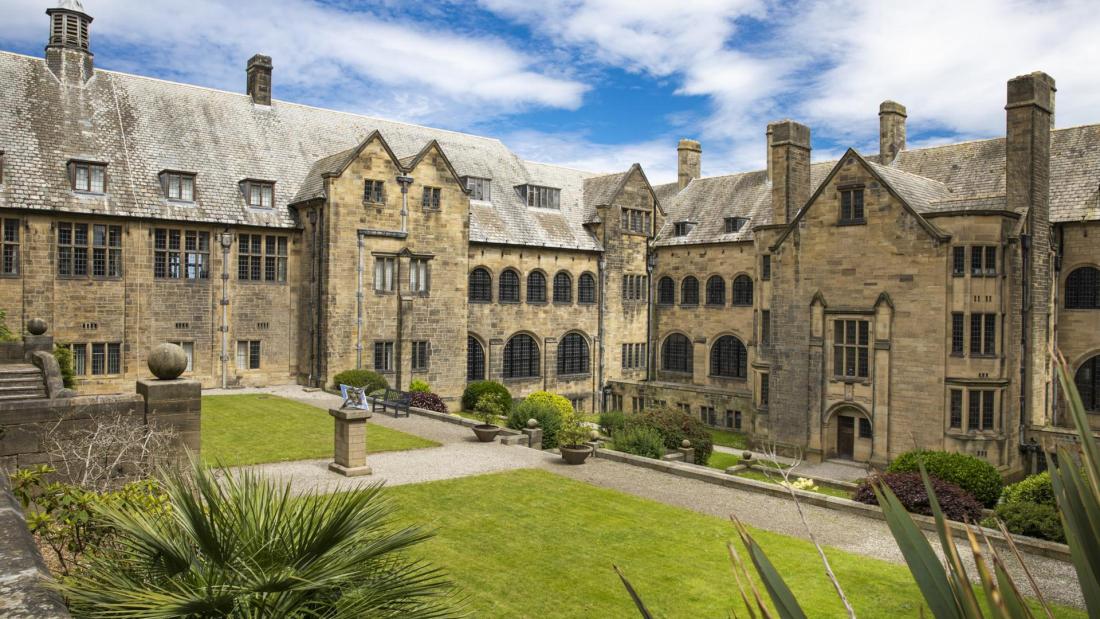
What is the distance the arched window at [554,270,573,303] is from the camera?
4394 cm

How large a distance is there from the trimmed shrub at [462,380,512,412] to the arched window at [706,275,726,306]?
46.4 ft

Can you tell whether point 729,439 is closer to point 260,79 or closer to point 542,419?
point 542,419

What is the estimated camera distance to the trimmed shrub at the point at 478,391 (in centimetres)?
3719

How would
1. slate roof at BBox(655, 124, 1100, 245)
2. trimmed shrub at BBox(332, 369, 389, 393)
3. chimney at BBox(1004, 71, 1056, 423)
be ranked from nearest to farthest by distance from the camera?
chimney at BBox(1004, 71, 1056, 423), slate roof at BBox(655, 124, 1100, 245), trimmed shrub at BBox(332, 369, 389, 393)

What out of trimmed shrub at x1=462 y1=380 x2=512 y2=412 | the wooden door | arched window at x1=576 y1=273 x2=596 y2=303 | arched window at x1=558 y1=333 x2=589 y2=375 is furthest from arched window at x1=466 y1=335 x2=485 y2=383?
the wooden door

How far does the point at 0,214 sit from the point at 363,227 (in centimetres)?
1366

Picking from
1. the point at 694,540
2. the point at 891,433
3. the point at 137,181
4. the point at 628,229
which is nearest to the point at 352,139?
the point at 137,181

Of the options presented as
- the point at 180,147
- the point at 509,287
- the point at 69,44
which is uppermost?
the point at 69,44

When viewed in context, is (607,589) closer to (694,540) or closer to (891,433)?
(694,540)

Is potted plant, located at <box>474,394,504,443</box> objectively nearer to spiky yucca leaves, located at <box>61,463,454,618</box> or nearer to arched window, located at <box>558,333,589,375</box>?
spiky yucca leaves, located at <box>61,463,454,618</box>

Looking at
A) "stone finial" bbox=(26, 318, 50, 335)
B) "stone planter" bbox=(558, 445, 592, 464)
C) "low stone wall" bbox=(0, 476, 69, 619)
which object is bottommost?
"stone planter" bbox=(558, 445, 592, 464)

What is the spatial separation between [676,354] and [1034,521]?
102 ft

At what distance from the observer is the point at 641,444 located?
2383cm

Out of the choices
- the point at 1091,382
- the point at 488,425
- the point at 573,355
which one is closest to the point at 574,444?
the point at 488,425
